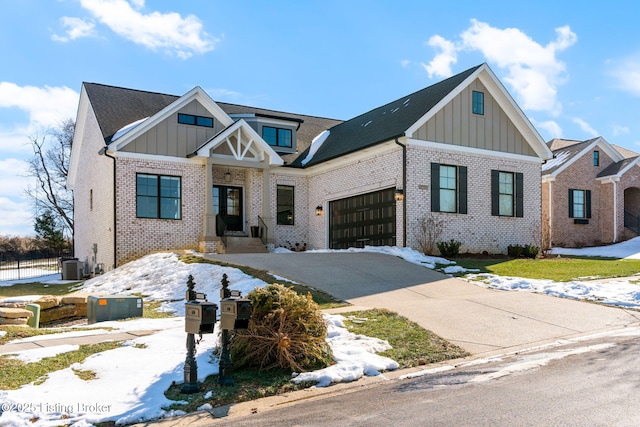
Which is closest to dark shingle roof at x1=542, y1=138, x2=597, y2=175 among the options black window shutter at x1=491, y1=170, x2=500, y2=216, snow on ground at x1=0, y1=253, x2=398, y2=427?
black window shutter at x1=491, y1=170, x2=500, y2=216

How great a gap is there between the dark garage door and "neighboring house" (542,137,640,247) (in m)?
11.7

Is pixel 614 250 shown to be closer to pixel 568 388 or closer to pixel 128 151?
pixel 128 151

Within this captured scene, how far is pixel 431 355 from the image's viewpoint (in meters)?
7.61

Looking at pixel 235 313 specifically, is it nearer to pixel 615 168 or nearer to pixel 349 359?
pixel 349 359

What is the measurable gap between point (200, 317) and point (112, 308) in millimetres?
5488

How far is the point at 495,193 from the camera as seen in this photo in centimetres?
2069

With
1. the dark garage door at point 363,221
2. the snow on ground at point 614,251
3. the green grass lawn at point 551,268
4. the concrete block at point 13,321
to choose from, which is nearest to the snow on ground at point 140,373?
the concrete block at point 13,321

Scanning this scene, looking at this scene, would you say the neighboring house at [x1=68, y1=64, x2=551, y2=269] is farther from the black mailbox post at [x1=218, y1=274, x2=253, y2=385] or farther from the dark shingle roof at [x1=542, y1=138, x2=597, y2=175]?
the black mailbox post at [x1=218, y1=274, x2=253, y2=385]

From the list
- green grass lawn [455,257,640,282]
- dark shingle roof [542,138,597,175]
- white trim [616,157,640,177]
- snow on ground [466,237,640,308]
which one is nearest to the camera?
snow on ground [466,237,640,308]

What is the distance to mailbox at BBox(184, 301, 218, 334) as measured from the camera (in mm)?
6109

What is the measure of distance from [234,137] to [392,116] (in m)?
6.02

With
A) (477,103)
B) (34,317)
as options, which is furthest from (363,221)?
(34,317)

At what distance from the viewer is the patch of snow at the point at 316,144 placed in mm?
24281

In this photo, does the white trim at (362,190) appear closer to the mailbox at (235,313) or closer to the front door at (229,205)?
the front door at (229,205)
